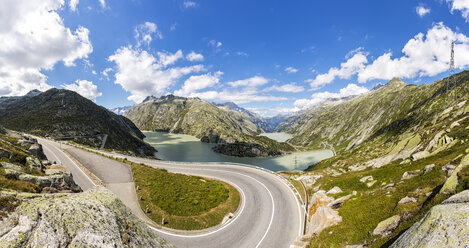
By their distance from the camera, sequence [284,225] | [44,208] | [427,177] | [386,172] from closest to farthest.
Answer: [44,208]
[427,177]
[284,225]
[386,172]

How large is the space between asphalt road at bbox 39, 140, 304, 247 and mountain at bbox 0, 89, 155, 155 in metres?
79.3

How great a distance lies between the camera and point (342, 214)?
61.9 ft

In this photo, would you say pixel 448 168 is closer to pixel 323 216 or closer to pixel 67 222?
pixel 323 216

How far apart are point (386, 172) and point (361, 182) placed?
4198 millimetres

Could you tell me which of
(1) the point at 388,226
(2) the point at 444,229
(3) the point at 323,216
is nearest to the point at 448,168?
(1) the point at 388,226

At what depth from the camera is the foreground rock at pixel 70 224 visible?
487cm

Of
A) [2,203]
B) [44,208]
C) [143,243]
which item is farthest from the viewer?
[143,243]

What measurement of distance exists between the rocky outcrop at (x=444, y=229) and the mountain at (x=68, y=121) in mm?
133222

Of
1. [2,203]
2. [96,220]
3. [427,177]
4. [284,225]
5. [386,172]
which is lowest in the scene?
[284,225]

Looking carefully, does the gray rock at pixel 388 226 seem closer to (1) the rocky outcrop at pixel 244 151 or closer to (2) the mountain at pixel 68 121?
(2) the mountain at pixel 68 121

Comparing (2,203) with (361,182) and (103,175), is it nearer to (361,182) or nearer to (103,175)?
(361,182)

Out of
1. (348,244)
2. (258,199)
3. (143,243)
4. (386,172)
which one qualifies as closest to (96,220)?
(143,243)

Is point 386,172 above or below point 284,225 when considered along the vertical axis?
above

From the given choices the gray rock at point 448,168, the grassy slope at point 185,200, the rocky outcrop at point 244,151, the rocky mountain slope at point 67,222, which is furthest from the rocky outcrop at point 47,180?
the rocky outcrop at point 244,151
